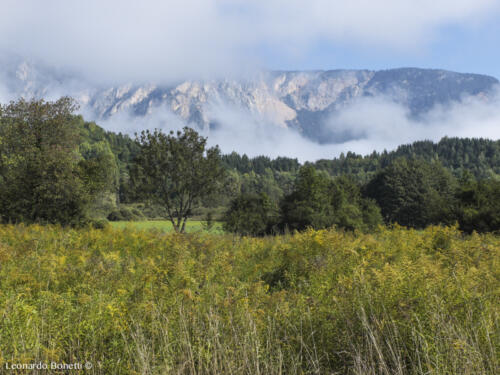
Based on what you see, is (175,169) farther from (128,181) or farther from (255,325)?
(255,325)

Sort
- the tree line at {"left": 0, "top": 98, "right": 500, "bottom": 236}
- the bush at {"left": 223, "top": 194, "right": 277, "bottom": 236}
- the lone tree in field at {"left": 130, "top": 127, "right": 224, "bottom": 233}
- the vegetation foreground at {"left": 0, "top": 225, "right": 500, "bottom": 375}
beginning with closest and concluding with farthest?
the vegetation foreground at {"left": 0, "top": 225, "right": 500, "bottom": 375} → the tree line at {"left": 0, "top": 98, "right": 500, "bottom": 236} → the lone tree in field at {"left": 130, "top": 127, "right": 224, "bottom": 233} → the bush at {"left": 223, "top": 194, "right": 277, "bottom": 236}

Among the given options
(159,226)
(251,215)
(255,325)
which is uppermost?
(255,325)

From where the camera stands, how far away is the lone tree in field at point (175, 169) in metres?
27.2

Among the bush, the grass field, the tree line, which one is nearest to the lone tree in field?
the tree line

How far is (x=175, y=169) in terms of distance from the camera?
2745 centimetres

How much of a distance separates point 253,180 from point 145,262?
15749 cm

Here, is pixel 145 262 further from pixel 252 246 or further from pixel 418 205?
pixel 418 205

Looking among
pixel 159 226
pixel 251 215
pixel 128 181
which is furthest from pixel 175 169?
pixel 251 215

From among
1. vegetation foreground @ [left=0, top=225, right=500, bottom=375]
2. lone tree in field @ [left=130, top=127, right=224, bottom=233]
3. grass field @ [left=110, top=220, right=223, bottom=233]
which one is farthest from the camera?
lone tree in field @ [left=130, top=127, right=224, bottom=233]

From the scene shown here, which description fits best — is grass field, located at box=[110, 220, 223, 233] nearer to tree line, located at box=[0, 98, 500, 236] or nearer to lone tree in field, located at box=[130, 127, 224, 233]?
tree line, located at box=[0, 98, 500, 236]

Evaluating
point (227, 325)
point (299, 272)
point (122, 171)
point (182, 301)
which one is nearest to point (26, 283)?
point (182, 301)

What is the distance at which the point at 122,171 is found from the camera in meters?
132

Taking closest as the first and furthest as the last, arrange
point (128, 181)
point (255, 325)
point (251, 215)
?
point (255, 325) → point (128, 181) → point (251, 215)

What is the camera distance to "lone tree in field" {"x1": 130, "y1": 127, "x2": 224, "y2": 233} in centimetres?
2719
